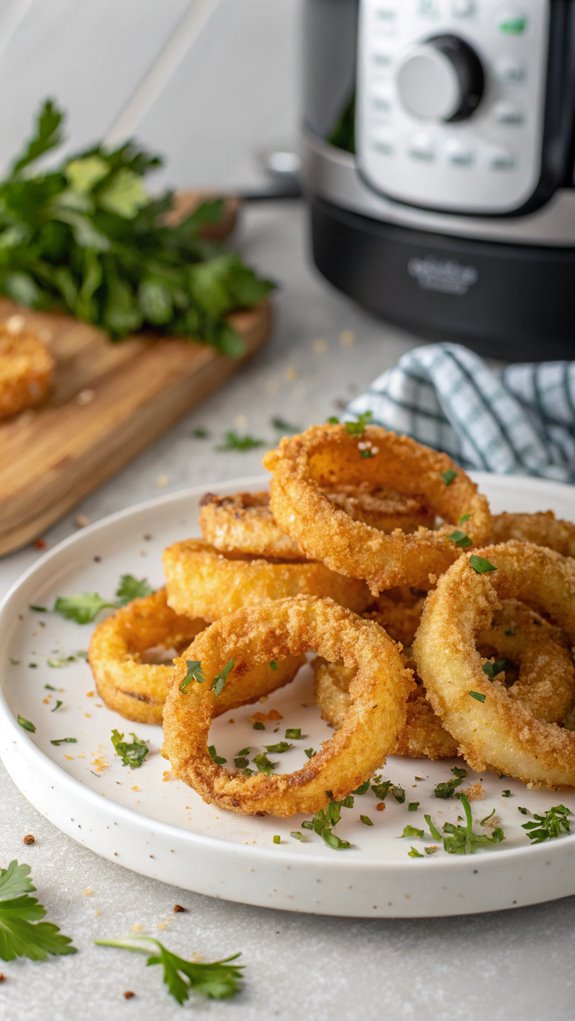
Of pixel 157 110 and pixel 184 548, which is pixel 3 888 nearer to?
pixel 184 548

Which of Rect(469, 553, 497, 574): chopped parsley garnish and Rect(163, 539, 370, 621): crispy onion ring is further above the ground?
Rect(163, 539, 370, 621): crispy onion ring

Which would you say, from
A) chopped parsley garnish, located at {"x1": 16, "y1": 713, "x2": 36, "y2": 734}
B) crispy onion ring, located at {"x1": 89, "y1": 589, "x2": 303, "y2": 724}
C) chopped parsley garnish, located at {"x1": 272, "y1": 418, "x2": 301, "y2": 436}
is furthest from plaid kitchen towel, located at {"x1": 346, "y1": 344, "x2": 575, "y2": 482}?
chopped parsley garnish, located at {"x1": 16, "y1": 713, "x2": 36, "y2": 734}

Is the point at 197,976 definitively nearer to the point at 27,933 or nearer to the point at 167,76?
the point at 27,933

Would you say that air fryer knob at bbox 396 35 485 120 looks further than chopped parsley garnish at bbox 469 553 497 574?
Yes

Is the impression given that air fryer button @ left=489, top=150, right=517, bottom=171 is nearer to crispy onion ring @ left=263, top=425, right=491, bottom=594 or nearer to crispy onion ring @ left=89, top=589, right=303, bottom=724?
crispy onion ring @ left=263, top=425, right=491, bottom=594

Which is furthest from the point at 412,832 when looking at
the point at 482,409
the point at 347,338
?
the point at 347,338

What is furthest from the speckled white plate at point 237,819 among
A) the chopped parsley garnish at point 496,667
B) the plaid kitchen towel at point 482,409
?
the plaid kitchen towel at point 482,409

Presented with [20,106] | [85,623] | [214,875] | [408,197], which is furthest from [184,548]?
[20,106]
